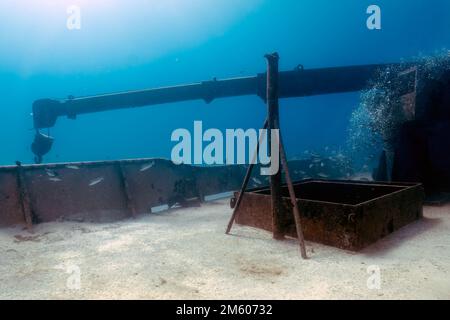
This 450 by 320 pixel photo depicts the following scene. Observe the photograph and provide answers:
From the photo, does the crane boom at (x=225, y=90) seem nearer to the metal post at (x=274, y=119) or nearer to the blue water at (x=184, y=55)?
the metal post at (x=274, y=119)

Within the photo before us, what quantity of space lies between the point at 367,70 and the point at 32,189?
8790 millimetres

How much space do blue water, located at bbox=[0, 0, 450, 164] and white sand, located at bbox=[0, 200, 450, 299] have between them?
93.0 metres

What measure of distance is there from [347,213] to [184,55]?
143 metres

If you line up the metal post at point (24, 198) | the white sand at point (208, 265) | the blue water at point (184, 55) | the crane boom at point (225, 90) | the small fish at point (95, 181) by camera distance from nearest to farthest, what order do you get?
the white sand at point (208, 265), the metal post at point (24, 198), the small fish at point (95, 181), the crane boom at point (225, 90), the blue water at point (184, 55)

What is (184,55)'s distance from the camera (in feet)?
447

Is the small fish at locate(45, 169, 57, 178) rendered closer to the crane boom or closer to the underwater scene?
the underwater scene

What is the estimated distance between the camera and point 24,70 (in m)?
134

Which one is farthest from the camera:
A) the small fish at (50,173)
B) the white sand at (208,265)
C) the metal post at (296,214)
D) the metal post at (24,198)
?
the small fish at (50,173)

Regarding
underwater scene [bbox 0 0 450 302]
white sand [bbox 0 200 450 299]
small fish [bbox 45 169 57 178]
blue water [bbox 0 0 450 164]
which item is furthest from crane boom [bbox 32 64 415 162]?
blue water [bbox 0 0 450 164]

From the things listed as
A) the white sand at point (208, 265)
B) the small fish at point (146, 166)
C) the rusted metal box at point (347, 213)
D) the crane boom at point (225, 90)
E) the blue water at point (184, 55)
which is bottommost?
the white sand at point (208, 265)

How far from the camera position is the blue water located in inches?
3922

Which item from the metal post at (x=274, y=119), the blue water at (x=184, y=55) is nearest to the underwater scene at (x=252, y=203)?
the metal post at (x=274, y=119)

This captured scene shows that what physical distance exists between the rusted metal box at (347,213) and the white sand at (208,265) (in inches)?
6.0

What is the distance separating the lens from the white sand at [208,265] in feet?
8.73
